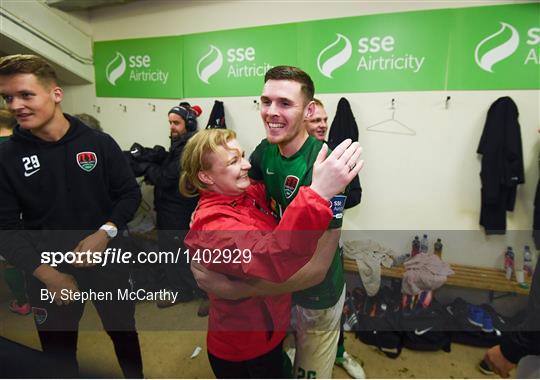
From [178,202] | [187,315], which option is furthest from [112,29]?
[187,315]

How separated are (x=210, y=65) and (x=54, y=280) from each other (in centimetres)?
224

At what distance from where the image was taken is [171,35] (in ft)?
9.21

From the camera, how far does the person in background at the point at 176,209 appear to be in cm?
222

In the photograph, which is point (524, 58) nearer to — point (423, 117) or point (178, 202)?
point (423, 117)

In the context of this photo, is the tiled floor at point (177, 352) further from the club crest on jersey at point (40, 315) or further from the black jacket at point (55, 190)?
the black jacket at point (55, 190)

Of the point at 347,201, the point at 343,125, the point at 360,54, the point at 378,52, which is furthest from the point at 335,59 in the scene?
the point at 347,201

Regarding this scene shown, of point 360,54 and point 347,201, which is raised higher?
point 360,54

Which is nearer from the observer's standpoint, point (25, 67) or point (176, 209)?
point (25, 67)

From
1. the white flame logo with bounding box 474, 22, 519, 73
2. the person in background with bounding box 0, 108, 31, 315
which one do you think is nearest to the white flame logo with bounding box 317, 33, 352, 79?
the white flame logo with bounding box 474, 22, 519, 73

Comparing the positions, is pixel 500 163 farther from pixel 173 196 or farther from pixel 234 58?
pixel 173 196

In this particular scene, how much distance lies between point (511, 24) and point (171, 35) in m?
2.84

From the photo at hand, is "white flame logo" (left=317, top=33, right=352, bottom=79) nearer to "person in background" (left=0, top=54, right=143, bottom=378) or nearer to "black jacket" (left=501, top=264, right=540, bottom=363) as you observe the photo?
"person in background" (left=0, top=54, right=143, bottom=378)

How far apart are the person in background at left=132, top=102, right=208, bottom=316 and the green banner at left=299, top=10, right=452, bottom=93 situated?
120 cm

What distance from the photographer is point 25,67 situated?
103 cm
